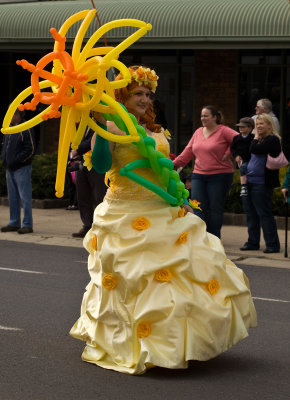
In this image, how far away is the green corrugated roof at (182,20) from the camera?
54.5ft

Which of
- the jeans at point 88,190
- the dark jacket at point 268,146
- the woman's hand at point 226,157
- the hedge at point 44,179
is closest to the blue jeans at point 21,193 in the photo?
the jeans at point 88,190

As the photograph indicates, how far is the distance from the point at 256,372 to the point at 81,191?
7523mm

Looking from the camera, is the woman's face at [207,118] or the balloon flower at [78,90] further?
the woman's face at [207,118]

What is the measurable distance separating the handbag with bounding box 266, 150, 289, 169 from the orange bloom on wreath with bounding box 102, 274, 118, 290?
628 centimetres

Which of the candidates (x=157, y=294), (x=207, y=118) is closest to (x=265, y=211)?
(x=207, y=118)

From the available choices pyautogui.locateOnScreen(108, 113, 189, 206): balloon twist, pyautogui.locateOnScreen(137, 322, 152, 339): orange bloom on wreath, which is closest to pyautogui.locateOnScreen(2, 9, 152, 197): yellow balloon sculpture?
pyautogui.locateOnScreen(108, 113, 189, 206): balloon twist

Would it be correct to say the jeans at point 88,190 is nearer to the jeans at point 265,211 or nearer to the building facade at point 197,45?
the jeans at point 265,211

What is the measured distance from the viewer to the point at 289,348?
7.75 meters

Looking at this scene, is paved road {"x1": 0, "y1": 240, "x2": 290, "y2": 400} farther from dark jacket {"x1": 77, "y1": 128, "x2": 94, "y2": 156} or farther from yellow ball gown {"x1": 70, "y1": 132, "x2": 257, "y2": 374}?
dark jacket {"x1": 77, "y1": 128, "x2": 94, "y2": 156}

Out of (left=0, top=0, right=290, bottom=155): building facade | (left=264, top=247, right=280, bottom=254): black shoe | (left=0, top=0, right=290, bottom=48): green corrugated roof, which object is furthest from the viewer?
(left=0, top=0, right=290, bottom=155): building facade

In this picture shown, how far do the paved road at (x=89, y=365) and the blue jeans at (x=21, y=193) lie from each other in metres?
4.36

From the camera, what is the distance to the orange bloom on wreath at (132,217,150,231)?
271 inches

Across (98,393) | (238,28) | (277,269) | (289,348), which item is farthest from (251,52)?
(98,393)

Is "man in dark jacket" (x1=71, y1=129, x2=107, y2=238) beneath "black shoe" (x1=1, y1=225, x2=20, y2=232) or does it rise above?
above
